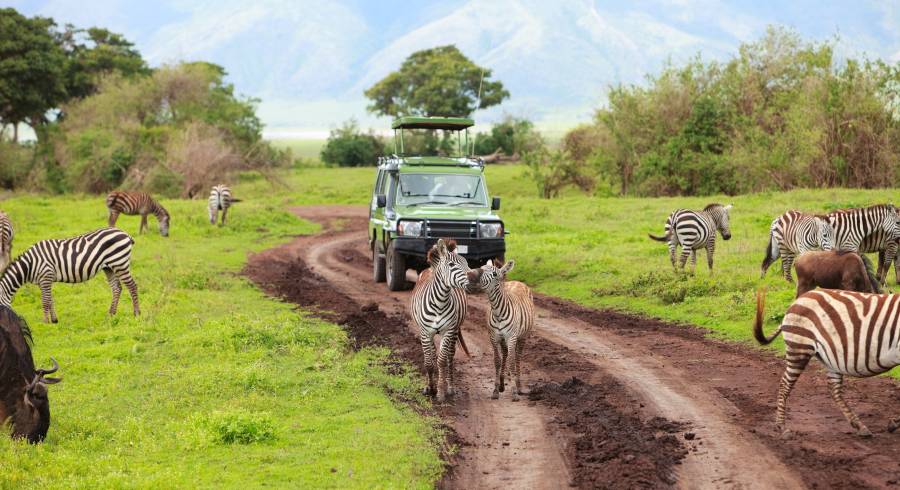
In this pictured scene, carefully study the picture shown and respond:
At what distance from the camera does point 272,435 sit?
9.52 meters

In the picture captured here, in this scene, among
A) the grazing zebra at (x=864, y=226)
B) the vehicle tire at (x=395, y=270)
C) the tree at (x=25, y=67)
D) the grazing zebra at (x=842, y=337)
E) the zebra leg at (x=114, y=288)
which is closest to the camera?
the grazing zebra at (x=842, y=337)

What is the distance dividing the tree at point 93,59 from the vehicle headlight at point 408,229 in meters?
48.2

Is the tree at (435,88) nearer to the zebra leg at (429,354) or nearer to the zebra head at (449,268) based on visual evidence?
the zebra head at (449,268)

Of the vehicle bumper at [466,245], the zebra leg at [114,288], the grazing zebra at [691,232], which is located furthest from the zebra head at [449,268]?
the grazing zebra at [691,232]

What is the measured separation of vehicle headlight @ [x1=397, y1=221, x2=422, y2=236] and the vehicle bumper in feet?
0.57

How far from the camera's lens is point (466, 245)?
18844mm

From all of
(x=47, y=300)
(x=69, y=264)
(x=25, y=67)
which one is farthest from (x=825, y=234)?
(x=25, y=67)

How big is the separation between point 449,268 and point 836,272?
645cm

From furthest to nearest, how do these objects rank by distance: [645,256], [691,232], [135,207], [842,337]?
[135,207]
[645,256]
[691,232]
[842,337]

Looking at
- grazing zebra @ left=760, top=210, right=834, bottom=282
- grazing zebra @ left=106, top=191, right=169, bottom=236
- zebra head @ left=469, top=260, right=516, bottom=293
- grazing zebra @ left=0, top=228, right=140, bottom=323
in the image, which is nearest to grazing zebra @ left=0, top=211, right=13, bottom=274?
grazing zebra @ left=0, top=228, right=140, bottom=323

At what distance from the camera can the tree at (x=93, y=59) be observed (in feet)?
209

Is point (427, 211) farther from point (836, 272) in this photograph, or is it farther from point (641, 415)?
point (641, 415)

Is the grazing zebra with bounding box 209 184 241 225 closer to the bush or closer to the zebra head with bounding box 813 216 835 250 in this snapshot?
the zebra head with bounding box 813 216 835 250

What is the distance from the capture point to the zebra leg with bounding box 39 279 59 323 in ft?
53.0
